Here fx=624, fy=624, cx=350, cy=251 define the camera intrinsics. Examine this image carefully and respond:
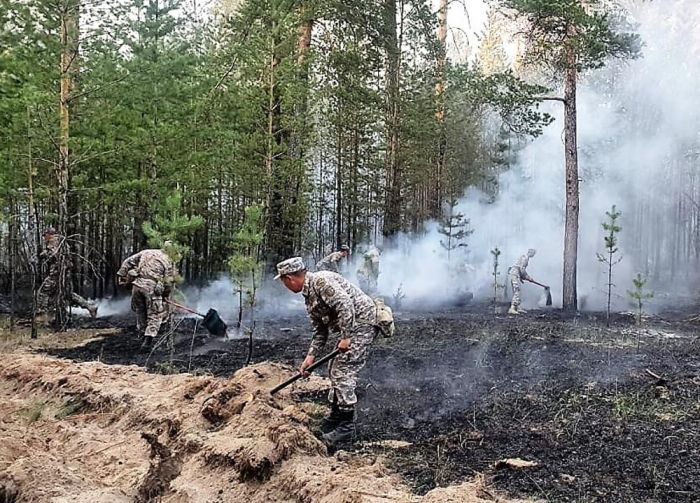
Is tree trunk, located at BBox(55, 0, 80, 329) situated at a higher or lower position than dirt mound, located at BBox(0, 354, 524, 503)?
higher

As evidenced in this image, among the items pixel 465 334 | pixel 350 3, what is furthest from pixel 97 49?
pixel 465 334

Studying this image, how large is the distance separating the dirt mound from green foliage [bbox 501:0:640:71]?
37.4 feet

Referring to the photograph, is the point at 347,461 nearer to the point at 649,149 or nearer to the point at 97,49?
the point at 97,49

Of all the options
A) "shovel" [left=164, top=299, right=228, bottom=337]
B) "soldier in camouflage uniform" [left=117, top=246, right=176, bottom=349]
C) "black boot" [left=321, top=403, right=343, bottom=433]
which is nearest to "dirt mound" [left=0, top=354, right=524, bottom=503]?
"black boot" [left=321, top=403, right=343, bottom=433]

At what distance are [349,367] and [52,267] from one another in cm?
837

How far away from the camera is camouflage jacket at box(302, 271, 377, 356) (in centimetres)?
605

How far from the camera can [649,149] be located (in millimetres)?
30203

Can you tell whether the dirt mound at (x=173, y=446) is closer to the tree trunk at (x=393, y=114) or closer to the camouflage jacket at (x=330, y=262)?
the camouflage jacket at (x=330, y=262)

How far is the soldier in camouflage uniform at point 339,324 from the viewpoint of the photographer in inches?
238

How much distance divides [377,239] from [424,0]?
33.0ft

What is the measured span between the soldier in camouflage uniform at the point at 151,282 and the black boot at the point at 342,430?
5034mm

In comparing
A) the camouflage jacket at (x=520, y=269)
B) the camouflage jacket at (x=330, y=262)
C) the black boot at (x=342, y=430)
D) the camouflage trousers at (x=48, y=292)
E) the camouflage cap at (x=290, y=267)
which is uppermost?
the camouflage cap at (x=290, y=267)

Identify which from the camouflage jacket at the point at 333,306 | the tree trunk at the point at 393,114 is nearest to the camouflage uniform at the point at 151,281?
the camouflage jacket at the point at 333,306

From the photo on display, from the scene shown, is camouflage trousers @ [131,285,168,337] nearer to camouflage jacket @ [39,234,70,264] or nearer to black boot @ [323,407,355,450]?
camouflage jacket @ [39,234,70,264]
